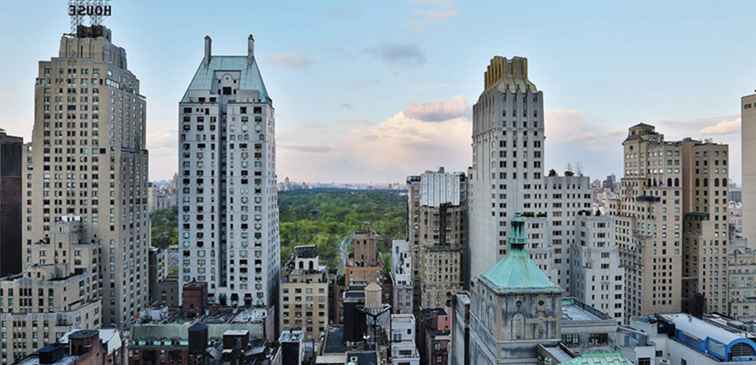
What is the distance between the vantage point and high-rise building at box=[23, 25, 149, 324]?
85.2 m

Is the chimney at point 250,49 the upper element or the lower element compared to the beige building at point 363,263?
upper

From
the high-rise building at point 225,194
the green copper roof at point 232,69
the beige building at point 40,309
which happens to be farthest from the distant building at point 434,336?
the beige building at point 40,309

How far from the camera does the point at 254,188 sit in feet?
306

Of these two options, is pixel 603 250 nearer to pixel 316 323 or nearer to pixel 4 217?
pixel 316 323

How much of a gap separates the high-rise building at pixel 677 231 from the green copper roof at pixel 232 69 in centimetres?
6191

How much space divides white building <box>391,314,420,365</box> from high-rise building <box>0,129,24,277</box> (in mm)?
66173

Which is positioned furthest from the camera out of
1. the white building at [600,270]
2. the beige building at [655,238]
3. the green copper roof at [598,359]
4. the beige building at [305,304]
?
the beige building at [655,238]

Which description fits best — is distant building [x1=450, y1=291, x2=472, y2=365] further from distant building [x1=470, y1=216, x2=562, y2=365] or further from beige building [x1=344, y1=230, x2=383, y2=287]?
beige building [x1=344, y1=230, x2=383, y2=287]

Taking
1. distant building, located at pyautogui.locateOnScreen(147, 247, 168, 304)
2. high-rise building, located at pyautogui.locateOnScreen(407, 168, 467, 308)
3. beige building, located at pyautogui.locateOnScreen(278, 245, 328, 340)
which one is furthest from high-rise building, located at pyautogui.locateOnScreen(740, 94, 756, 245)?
distant building, located at pyautogui.locateOnScreen(147, 247, 168, 304)

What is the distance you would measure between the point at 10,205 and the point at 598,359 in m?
96.1

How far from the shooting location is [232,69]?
97.4m

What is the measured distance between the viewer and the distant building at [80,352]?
2131 inches

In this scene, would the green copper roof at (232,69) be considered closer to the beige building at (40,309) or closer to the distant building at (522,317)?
the beige building at (40,309)

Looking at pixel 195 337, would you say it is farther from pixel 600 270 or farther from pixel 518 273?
pixel 600 270
